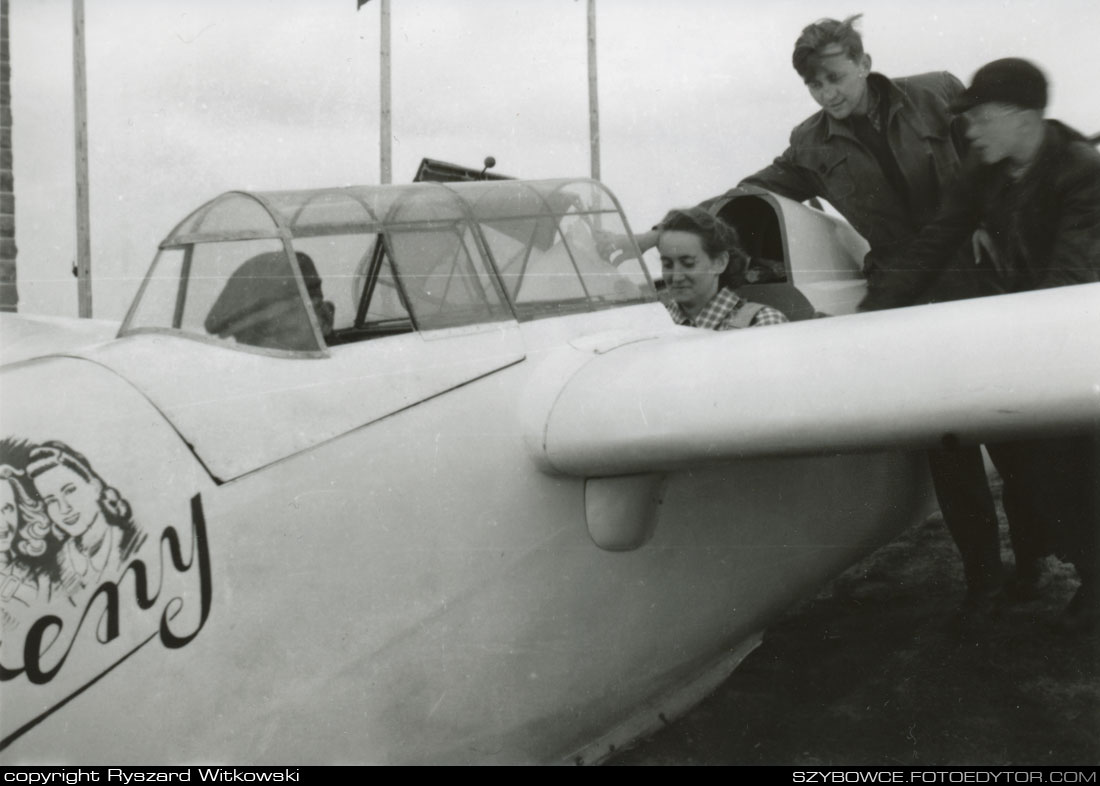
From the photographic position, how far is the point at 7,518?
1804 millimetres

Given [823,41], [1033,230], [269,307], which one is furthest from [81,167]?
[1033,230]

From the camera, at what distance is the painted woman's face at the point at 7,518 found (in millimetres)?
1800

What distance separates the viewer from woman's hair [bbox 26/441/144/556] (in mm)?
1893

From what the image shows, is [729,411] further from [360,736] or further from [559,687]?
[360,736]

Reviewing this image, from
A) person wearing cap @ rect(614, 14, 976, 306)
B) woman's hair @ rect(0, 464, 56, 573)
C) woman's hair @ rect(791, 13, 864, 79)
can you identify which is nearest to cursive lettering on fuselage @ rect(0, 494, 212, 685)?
woman's hair @ rect(0, 464, 56, 573)

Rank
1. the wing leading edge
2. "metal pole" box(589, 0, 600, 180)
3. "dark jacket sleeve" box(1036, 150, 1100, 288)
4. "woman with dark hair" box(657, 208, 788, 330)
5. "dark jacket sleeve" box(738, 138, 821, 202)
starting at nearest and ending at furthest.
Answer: the wing leading edge, "dark jacket sleeve" box(1036, 150, 1100, 288), "metal pole" box(589, 0, 600, 180), "woman with dark hair" box(657, 208, 788, 330), "dark jacket sleeve" box(738, 138, 821, 202)

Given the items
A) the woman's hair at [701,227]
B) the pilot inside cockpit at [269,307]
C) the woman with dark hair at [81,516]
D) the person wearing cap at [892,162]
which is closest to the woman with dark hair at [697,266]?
the woman's hair at [701,227]

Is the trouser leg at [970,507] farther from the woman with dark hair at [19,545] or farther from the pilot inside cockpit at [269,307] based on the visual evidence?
the woman with dark hair at [19,545]

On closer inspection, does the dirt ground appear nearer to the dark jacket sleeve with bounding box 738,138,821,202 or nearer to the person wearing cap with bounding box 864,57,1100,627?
the person wearing cap with bounding box 864,57,1100,627

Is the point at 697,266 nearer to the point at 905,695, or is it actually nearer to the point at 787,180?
the point at 787,180

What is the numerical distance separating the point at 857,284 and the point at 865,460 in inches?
53.5

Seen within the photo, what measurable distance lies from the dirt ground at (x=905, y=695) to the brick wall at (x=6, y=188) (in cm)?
283

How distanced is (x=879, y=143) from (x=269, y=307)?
118 inches

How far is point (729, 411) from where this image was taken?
7.68 feet
